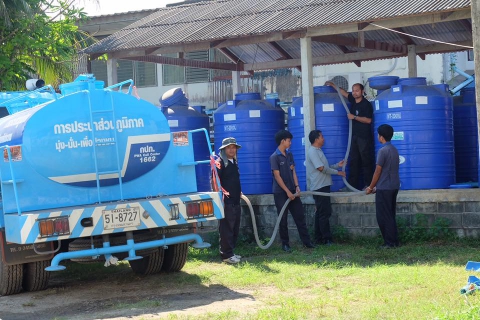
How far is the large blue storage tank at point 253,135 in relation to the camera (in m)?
12.6

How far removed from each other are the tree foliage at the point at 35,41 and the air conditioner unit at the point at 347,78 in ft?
28.6

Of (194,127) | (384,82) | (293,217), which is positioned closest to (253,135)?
(194,127)

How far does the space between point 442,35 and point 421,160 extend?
15.2ft

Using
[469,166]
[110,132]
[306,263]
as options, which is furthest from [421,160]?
[110,132]

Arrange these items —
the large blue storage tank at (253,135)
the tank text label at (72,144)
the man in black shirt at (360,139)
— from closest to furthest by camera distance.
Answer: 1. the tank text label at (72,144)
2. the man in black shirt at (360,139)
3. the large blue storage tank at (253,135)

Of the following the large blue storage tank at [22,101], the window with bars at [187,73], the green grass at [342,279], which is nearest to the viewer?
the green grass at [342,279]

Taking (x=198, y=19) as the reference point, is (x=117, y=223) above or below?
below

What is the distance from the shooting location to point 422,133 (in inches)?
450

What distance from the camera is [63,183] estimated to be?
29.0 feet

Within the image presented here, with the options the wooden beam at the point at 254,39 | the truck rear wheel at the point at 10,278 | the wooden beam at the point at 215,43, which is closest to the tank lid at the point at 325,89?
the wooden beam at the point at 254,39

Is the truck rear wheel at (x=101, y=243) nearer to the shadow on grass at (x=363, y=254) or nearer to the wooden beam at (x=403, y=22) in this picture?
the shadow on grass at (x=363, y=254)

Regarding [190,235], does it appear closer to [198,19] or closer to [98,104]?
[98,104]

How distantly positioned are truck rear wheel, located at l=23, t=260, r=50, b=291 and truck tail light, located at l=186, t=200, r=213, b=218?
1.81 meters

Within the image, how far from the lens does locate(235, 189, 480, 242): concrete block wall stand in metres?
11.0
